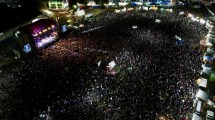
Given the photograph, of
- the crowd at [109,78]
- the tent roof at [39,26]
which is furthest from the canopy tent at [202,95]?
the tent roof at [39,26]

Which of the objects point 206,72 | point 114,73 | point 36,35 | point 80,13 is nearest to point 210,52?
point 206,72

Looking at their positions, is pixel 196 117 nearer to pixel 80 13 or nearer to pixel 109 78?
pixel 109 78

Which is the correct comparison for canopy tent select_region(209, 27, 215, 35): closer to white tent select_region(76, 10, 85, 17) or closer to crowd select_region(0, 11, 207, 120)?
crowd select_region(0, 11, 207, 120)

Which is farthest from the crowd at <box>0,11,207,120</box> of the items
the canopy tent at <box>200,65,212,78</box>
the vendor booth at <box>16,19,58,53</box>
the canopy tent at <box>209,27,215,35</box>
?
the vendor booth at <box>16,19,58,53</box>

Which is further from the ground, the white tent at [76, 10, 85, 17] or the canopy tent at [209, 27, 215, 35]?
the white tent at [76, 10, 85, 17]

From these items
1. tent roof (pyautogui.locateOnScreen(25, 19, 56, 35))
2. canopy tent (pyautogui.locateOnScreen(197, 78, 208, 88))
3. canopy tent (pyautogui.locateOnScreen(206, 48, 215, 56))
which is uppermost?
tent roof (pyautogui.locateOnScreen(25, 19, 56, 35))

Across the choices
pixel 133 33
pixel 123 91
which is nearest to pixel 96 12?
pixel 133 33

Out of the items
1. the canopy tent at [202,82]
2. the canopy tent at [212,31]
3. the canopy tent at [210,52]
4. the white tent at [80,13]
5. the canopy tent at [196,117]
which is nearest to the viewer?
the canopy tent at [196,117]

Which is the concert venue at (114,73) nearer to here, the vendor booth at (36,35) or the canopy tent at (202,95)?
the canopy tent at (202,95)
